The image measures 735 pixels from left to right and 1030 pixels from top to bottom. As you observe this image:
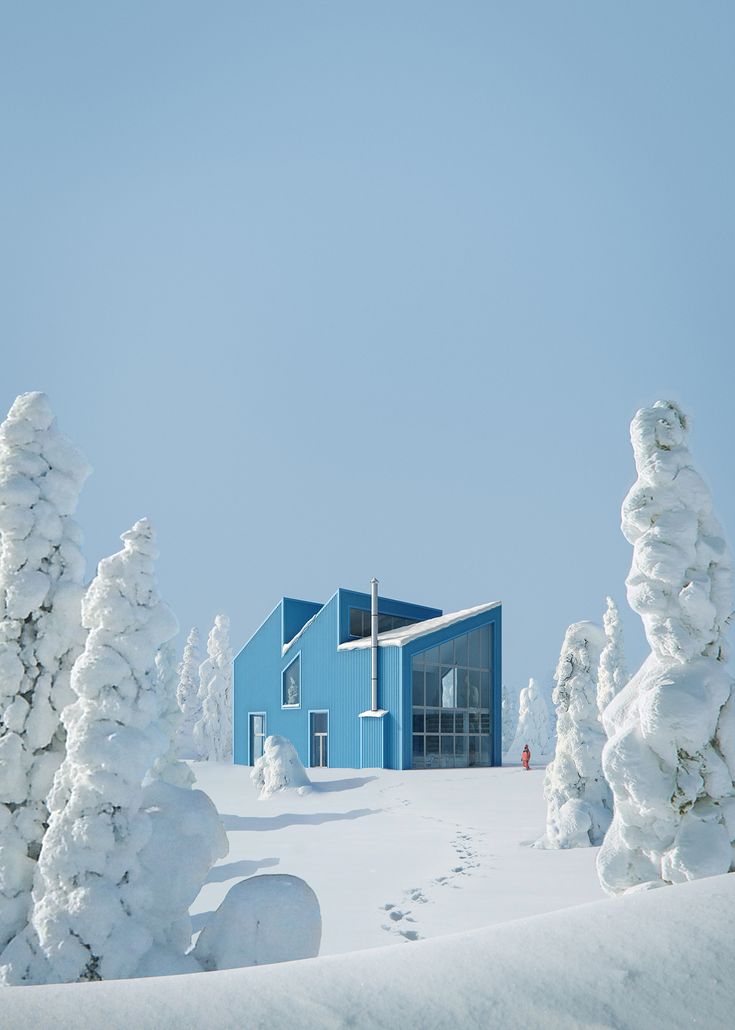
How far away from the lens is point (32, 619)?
11008 millimetres

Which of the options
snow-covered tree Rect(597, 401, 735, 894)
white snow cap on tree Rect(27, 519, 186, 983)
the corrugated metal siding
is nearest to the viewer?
snow-covered tree Rect(597, 401, 735, 894)

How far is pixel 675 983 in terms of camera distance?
3.24 metres

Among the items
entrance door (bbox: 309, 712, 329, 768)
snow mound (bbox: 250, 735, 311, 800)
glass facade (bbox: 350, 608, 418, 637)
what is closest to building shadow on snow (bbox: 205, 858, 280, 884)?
snow mound (bbox: 250, 735, 311, 800)

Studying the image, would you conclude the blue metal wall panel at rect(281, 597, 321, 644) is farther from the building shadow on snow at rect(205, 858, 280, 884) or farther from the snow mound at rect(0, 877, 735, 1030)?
the snow mound at rect(0, 877, 735, 1030)

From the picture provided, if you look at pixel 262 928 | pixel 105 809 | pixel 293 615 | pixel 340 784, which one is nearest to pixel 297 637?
pixel 293 615

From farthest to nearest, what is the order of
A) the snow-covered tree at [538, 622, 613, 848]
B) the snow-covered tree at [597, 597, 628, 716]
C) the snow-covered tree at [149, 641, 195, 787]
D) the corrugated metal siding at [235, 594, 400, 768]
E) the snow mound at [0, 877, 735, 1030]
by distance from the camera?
the corrugated metal siding at [235, 594, 400, 768] < the snow-covered tree at [597, 597, 628, 716] < the snow-covered tree at [149, 641, 195, 787] < the snow-covered tree at [538, 622, 613, 848] < the snow mound at [0, 877, 735, 1030]

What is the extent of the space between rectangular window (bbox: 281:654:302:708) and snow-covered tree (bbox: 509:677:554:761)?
32.1 meters

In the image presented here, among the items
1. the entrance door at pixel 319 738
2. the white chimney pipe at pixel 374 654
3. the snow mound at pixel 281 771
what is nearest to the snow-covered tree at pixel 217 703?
the entrance door at pixel 319 738

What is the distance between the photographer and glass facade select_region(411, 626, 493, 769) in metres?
38.6

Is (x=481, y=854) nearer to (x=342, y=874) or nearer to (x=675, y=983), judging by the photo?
(x=342, y=874)

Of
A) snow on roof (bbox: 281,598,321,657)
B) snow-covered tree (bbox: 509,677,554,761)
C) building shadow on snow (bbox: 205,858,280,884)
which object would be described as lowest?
snow-covered tree (bbox: 509,677,554,761)

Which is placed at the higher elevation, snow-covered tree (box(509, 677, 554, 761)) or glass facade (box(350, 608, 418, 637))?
glass facade (box(350, 608, 418, 637))

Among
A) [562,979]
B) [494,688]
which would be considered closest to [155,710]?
[562,979]

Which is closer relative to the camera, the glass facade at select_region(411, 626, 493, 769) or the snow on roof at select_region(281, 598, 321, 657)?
the glass facade at select_region(411, 626, 493, 769)
